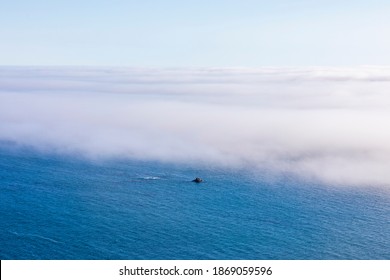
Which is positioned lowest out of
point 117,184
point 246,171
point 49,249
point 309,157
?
point 49,249

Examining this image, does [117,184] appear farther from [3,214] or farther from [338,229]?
[338,229]

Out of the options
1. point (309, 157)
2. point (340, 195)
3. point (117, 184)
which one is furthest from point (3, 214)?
point (309, 157)

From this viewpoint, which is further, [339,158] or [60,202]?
[339,158]

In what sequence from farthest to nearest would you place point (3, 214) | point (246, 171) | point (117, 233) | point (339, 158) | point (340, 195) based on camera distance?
point (339, 158) → point (246, 171) → point (340, 195) → point (3, 214) → point (117, 233)

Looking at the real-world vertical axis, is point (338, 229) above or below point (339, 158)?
below

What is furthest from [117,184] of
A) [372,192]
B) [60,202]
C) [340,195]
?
[372,192]

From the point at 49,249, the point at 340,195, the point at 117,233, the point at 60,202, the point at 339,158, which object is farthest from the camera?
the point at 339,158

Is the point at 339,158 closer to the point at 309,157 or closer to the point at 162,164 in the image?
the point at 309,157
